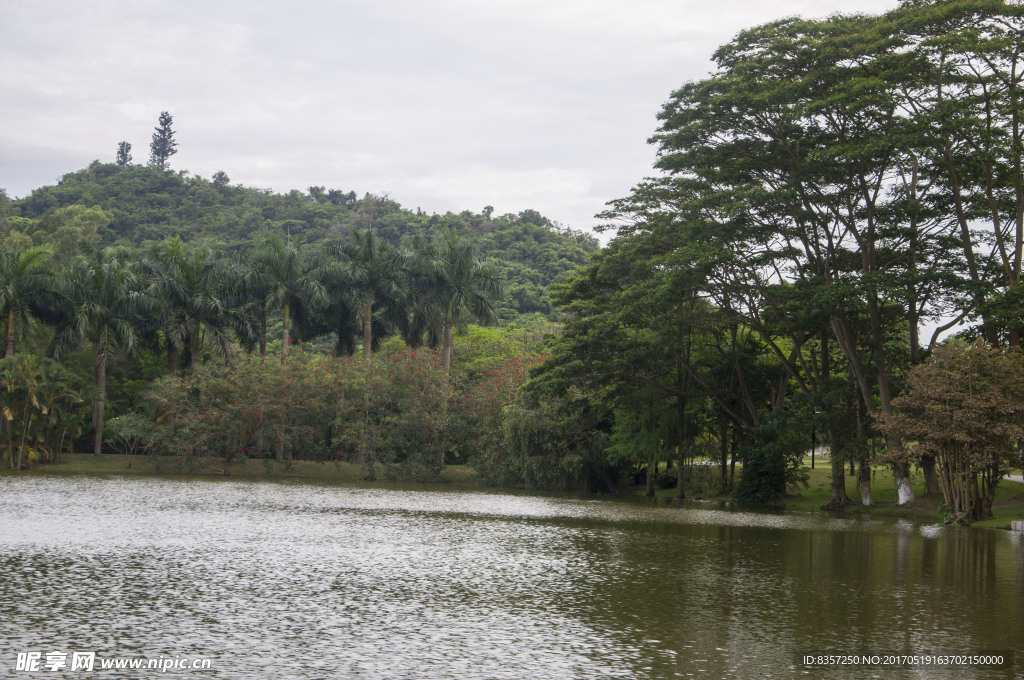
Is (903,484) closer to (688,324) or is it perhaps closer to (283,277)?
(688,324)

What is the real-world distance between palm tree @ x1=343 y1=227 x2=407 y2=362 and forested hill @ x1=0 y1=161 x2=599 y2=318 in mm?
21397

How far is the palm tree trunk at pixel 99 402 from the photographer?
55.2 metres

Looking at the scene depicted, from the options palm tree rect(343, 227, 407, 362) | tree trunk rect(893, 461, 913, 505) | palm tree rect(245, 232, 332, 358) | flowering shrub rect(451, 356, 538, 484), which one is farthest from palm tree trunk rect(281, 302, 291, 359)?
tree trunk rect(893, 461, 913, 505)

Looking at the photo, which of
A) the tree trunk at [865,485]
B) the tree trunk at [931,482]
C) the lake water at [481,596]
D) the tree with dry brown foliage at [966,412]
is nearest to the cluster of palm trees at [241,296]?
the tree trunk at [865,485]

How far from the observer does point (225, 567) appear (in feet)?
51.6

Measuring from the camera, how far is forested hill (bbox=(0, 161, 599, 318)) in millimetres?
90000

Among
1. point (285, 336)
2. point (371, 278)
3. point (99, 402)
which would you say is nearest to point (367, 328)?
point (371, 278)

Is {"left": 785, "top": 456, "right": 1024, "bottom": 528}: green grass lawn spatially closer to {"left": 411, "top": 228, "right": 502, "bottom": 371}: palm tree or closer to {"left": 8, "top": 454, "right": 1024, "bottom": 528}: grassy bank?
{"left": 8, "top": 454, "right": 1024, "bottom": 528}: grassy bank

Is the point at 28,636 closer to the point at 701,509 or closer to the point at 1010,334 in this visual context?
the point at 701,509

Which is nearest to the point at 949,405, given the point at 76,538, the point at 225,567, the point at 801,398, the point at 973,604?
the point at 801,398

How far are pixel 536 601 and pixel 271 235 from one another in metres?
52.3

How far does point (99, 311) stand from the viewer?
180ft

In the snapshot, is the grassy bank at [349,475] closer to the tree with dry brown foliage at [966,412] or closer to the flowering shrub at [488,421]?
the flowering shrub at [488,421]

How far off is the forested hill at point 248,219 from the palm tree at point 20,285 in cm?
2647
